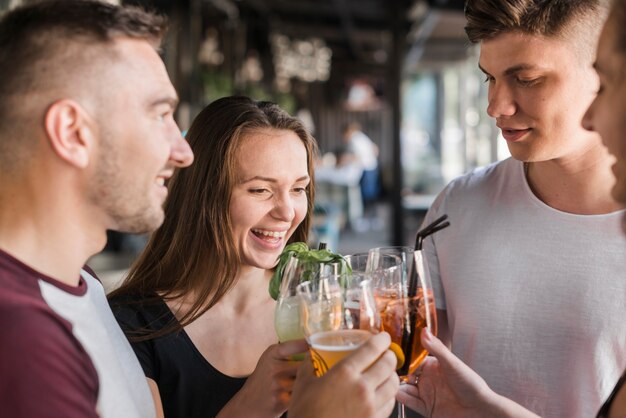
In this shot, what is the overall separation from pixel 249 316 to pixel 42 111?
922 mm

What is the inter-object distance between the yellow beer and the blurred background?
2270 mm

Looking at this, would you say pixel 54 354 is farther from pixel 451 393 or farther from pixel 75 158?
pixel 451 393

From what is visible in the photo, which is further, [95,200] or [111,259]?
[111,259]

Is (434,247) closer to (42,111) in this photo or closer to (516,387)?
(516,387)

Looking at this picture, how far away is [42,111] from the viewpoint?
917mm

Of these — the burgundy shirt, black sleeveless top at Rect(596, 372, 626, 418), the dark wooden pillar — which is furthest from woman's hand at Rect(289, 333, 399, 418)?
the dark wooden pillar

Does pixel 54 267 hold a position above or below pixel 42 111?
below

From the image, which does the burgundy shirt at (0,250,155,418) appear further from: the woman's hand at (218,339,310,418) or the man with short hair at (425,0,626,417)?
the man with short hair at (425,0,626,417)

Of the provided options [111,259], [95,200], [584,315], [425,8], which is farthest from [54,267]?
[425,8]

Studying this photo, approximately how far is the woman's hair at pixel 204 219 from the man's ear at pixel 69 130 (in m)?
0.67

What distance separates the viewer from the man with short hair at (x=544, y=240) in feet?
4.82

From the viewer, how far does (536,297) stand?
1569 millimetres

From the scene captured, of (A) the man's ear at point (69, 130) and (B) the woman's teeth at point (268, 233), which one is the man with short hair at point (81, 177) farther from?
(B) the woman's teeth at point (268, 233)

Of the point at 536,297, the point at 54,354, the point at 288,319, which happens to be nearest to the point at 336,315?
the point at 288,319
